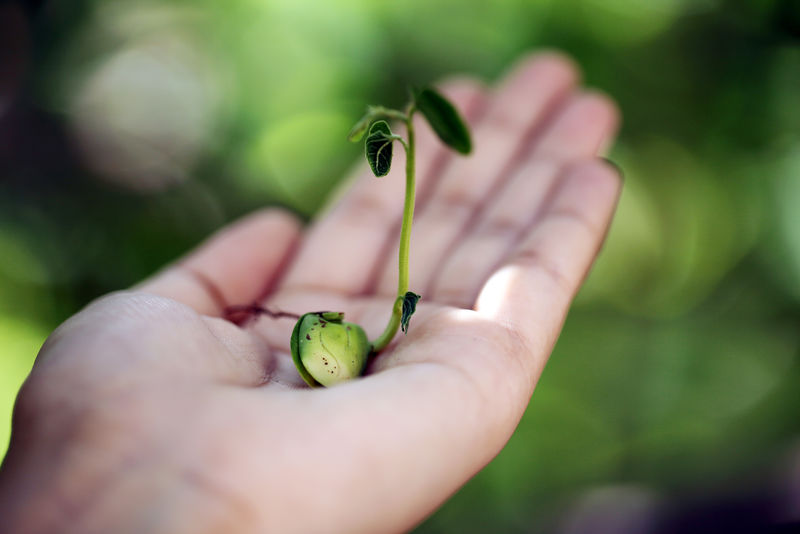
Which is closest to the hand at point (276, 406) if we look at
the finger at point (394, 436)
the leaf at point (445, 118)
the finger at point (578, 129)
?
the finger at point (394, 436)

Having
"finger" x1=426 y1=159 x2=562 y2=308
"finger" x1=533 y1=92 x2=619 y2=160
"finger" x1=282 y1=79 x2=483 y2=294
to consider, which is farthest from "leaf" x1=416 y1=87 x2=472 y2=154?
"finger" x1=533 y1=92 x2=619 y2=160

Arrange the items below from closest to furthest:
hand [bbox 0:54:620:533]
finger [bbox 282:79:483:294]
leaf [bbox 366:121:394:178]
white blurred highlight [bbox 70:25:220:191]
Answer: hand [bbox 0:54:620:533], leaf [bbox 366:121:394:178], finger [bbox 282:79:483:294], white blurred highlight [bbox 70:25:220:191]

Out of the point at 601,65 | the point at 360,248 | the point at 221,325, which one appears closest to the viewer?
the point at 221,325

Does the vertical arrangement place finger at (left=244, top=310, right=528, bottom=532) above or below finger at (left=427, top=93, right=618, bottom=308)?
below

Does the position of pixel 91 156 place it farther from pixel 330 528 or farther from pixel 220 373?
pixel 330 528

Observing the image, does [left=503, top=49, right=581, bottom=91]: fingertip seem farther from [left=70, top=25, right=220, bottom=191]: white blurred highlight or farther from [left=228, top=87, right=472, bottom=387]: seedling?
[left=70, top=25, right=220, bottom=191]: white blurred highlight

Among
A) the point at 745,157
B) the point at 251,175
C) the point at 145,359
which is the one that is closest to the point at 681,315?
the point at 745,157
